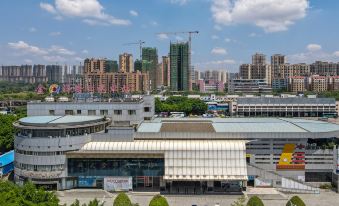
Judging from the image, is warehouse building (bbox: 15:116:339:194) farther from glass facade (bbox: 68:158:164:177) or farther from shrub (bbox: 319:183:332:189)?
shrub (bbox: 319:183:332:189)

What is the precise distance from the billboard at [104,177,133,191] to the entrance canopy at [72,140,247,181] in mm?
3092

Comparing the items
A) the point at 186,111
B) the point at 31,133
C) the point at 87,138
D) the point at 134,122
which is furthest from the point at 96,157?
the point at 186,111

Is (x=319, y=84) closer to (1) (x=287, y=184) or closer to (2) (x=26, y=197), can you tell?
(1) (x=287, y=184)

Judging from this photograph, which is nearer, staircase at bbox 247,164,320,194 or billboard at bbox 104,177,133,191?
staircase at bbox 247,164,320,194

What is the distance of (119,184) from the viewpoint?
49750mm

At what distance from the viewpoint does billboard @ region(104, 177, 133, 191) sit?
4962cm

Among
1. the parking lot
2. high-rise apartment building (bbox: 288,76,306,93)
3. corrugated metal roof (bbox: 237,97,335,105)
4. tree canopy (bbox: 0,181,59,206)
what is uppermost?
→ high-rise apartment building (bbox: 288,76,306,93)

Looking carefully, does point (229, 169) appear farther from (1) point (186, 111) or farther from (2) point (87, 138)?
(1) point (186, 111)

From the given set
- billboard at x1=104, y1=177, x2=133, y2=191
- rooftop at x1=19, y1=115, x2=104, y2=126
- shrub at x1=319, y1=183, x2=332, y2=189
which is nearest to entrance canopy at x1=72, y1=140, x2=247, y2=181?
billboard at x1=104, y1=177, x2=133, y2=191

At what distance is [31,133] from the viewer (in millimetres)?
50188

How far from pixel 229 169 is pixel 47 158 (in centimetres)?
2317

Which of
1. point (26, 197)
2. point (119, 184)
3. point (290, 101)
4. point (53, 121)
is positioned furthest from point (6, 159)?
point (290, 101)

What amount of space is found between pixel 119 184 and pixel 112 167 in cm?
237

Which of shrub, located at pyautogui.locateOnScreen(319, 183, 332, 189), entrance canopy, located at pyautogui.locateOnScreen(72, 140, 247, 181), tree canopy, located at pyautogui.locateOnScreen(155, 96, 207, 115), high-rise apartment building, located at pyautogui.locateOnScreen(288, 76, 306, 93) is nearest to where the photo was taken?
entrance canopy, located at pyautogui.locateOnScreen(72, 140, 247, 181)
